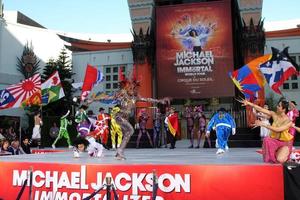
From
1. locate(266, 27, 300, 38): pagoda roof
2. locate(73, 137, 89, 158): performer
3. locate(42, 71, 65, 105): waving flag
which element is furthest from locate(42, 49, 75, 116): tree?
locate(73, 137, 89, 158): performer

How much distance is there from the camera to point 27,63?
29250 mm

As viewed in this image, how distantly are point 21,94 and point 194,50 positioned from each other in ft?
37.0

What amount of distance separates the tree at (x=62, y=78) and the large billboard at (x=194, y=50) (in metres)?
9.52

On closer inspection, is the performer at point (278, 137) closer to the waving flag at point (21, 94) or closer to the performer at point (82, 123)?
the performer at point (82, 123)

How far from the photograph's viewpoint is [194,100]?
915 inches

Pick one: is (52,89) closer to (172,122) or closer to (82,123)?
(82,123)

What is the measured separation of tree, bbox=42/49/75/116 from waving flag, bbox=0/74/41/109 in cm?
→ 1190

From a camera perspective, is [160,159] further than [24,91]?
No

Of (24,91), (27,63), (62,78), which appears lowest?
(24,91)

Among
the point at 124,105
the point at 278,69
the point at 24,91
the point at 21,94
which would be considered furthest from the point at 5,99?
the point at 278,69

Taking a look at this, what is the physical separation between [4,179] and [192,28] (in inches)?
681

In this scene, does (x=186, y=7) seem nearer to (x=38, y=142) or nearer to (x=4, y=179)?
(x=38, y=142)

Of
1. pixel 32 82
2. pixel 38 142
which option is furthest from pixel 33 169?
pixel 38 142

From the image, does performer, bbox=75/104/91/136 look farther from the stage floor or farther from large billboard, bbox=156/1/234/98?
large billboard, bbox=156/1/234/98
